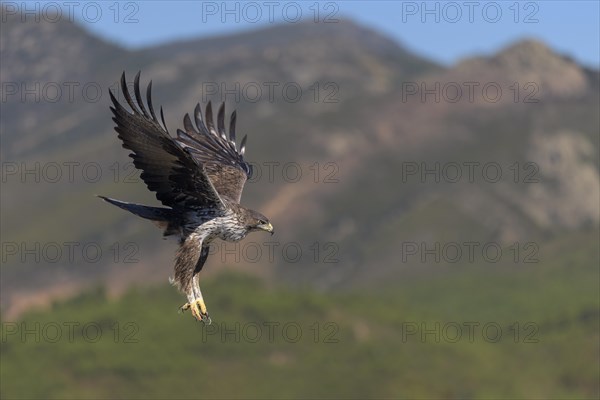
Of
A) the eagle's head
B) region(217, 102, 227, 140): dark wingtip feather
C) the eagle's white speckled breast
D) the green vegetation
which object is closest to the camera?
the eagle's white speckled breast

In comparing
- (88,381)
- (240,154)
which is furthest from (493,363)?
(240,154)

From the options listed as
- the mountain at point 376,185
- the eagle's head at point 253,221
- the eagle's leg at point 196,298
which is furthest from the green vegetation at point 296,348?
the eagle's leg at point 196,298

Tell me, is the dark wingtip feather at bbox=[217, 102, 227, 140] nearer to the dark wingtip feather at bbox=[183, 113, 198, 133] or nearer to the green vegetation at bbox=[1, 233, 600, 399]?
the dark wingtip feather at bbox=[183, 113, 198, 133]

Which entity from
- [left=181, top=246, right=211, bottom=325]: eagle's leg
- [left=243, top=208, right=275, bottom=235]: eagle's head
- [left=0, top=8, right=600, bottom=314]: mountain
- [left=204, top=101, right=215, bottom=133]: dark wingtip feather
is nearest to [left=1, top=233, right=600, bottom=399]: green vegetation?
[left=0, top=8, right=600, bottom=314]: mountain

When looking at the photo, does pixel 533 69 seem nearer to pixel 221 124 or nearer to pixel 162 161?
pixel 221 124

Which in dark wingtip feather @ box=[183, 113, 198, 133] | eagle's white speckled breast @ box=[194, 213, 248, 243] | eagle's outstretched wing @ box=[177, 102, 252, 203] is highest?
dark wingtip feather @ box=[183, 113, 198, 133]

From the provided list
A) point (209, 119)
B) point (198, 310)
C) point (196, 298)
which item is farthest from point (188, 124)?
point (198, 310)
